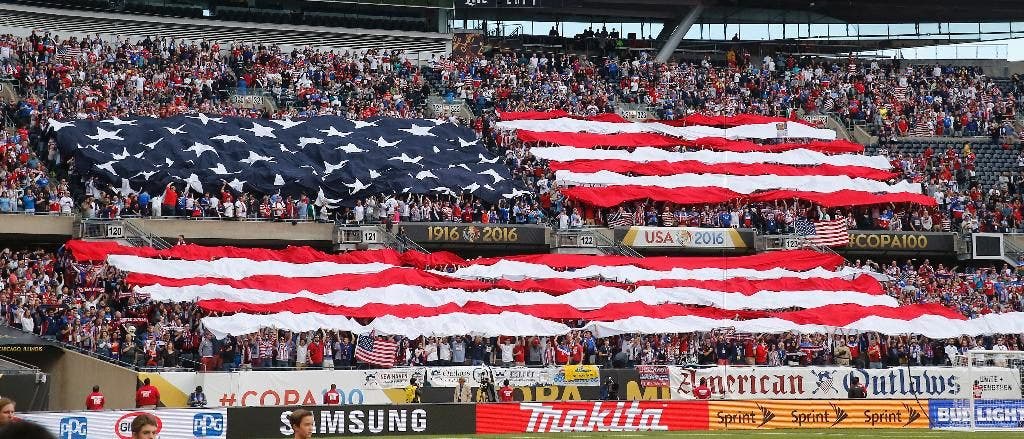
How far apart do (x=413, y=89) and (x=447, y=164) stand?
753cm

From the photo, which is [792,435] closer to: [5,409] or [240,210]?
[5,409]

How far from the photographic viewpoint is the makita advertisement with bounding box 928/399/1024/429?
33625 mm

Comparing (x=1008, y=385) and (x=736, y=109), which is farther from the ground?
(x=736, y=109)

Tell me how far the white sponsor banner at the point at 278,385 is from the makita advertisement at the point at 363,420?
5073 millimetres

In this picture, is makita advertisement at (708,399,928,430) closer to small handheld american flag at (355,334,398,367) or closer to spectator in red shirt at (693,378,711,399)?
spectator in red shirt at (693,378,711,399)

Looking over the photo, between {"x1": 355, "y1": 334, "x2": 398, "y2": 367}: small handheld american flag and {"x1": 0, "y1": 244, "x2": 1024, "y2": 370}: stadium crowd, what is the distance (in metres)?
0.93

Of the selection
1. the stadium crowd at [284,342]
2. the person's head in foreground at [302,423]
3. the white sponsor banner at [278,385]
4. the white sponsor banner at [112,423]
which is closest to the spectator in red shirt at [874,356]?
the stadium crowd at [284,342]

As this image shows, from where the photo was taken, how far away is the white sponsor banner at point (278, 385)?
121 ft

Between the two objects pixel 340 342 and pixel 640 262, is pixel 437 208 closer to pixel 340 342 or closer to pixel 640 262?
pixel 640 262

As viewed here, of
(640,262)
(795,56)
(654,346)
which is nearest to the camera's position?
(654,346)

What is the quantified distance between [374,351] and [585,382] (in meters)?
6.22

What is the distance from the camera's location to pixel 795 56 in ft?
245

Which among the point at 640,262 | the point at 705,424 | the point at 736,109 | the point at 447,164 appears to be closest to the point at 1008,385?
the point at 705,424

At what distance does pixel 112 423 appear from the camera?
27797mm
